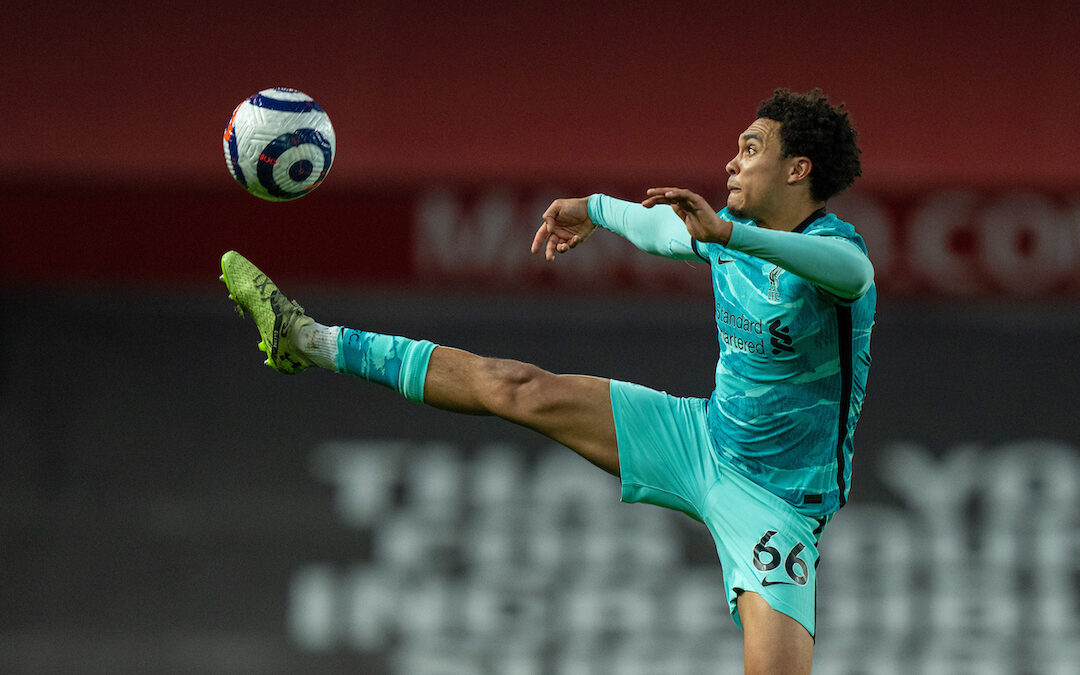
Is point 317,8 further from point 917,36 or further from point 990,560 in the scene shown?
point 990,560

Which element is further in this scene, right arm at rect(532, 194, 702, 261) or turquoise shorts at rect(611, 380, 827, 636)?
right arm at rect(532, 194, 702, 261)

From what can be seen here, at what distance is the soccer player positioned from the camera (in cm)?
400

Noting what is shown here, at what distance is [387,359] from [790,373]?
3.73 ft

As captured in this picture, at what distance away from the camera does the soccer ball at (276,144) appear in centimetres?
443

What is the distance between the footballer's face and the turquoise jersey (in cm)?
13

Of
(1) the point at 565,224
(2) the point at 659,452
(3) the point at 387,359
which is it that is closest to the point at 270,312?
(3) the point at 387,359

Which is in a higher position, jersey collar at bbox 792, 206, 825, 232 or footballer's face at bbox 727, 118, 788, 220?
footballer's face at bbox 727, 118, 788, 220

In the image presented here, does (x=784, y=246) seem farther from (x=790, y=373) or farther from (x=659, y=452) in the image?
(x=659, y=452)

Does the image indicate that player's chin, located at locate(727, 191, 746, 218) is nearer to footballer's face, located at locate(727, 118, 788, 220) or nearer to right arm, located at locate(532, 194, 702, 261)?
footballer's face, located at locate(727, 118, 788, 220)

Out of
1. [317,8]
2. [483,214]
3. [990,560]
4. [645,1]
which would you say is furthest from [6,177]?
[990,560]

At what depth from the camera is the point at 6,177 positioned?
7062 millimetres

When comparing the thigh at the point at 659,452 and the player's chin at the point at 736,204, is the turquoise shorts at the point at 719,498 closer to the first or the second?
the thigh at the point at 659,452

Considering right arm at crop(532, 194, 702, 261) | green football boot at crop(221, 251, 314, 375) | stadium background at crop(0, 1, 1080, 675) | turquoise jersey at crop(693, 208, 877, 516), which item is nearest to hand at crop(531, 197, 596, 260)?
right arm at crop(532, 194, 702, 261)

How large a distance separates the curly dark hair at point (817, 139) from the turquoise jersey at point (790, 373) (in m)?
0.11
